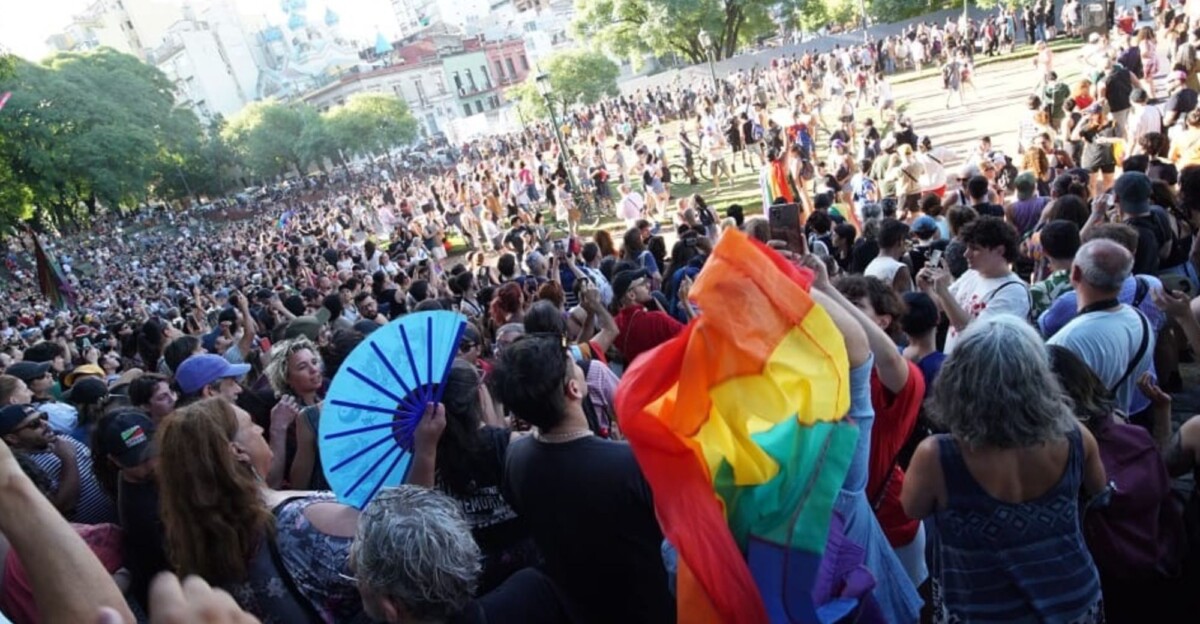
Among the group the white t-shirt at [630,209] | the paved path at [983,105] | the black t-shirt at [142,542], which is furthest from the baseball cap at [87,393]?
the paved path at [983,105]

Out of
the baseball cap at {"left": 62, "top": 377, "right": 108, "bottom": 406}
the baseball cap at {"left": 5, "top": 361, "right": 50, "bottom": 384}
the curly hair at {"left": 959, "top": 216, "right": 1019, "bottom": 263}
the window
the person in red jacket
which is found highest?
the window

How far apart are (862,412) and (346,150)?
209 feet

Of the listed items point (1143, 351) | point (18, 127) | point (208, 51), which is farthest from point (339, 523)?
point (208, 51)

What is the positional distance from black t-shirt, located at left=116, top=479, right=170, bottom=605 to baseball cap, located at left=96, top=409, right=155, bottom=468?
171 millimetres

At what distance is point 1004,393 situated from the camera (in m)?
1.82

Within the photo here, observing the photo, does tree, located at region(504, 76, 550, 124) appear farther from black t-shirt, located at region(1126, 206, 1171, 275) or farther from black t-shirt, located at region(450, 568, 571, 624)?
black t-shirt, located at region(450, 568, 571, 624)

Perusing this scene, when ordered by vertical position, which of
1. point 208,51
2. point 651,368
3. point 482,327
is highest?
point 208,51

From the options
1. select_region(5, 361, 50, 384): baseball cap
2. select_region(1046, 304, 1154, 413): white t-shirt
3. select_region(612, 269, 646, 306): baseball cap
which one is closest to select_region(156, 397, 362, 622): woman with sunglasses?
select_region(1046, 304, 1154, 413): white t-shirt

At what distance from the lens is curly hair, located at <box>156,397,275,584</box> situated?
2123 mm

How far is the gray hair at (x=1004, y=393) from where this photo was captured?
182 cm

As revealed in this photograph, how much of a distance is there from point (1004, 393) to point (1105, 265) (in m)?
1.46

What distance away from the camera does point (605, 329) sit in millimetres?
4445

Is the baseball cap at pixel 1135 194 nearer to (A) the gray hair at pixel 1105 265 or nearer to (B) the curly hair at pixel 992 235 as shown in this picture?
(B) the curly hair at pixel 992 235

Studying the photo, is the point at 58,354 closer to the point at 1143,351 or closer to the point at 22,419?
the point at 22,419
